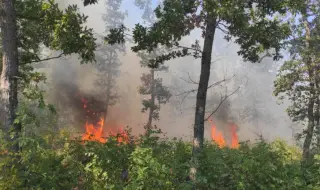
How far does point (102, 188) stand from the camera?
24.6 feet

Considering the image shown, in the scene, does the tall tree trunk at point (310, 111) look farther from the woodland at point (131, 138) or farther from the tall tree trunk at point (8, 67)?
the tall tree trunk at point (8, 67)

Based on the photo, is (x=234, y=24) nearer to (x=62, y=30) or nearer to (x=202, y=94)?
(x=202, y=94)

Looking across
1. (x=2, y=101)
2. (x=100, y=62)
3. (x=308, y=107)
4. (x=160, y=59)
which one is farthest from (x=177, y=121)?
(x=2, y=101)

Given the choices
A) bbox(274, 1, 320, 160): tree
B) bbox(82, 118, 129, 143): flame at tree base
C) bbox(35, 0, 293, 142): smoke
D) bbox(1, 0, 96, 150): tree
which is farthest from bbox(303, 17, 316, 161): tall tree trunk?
bbox(1, 0, 96, 150): tree

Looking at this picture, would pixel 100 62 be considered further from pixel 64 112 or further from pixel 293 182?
pixel 293 182

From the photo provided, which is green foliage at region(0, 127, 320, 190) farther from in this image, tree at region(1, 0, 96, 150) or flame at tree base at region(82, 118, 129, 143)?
tree at region(1, 0, 96, 150)

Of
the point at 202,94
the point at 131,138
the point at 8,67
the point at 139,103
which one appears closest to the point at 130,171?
the point at 131,138

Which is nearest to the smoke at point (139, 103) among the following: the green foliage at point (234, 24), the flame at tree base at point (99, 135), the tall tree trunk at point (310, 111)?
the flame at tree base at point (99, 135)

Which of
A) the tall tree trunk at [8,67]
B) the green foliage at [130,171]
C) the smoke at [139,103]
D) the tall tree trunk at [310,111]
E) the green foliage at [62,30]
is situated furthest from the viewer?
the smoke at [139,103]

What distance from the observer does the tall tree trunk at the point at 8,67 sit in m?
7.74

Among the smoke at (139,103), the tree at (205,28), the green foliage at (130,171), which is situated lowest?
the green foliage at (130,171)

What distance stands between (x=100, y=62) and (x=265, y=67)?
139 ft

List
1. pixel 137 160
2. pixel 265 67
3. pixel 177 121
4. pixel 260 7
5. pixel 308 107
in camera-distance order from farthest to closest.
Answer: pixel 265 67 → pixel 177 121 → pixel 308 107 → pixel 260 7 → pixel 137 160

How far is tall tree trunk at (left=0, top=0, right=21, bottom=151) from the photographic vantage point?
7.74m
